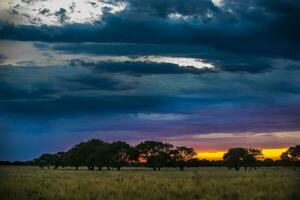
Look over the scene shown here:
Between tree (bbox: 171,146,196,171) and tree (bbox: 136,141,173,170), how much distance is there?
6.72 ft

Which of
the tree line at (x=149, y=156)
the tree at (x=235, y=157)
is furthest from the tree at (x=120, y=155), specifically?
the tree at (x=235, y=157)

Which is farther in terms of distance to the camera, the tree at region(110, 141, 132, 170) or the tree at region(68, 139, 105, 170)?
the tree at region(68, 139, 105, 170)

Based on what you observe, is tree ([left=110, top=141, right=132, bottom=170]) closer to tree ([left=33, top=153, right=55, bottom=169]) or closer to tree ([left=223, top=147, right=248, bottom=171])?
tree ([left=223, top=147, right=248, bottom=171])

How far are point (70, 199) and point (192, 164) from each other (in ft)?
348

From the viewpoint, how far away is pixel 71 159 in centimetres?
12825

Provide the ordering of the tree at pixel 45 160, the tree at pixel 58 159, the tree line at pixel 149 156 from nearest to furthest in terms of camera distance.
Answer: the tree line at pixel 149 156 < the tree at pixel 58 159 < the tree at pixel 45 160

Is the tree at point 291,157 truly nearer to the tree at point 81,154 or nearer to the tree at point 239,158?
the tree at point 239,158

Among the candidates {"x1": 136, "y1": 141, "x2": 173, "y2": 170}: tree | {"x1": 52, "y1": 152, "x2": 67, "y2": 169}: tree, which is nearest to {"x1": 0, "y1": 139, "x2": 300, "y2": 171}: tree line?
{"x1": 136, "y1": 141, "x2": 173, "y2": 170}: tree

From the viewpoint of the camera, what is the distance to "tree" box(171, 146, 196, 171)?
125 meters

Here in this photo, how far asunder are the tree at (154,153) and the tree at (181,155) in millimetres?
2049

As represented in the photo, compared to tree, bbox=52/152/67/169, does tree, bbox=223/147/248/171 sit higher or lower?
lower

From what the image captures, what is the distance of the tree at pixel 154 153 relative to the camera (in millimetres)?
119625

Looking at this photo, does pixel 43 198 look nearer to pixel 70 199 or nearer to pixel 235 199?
pixel 70 199

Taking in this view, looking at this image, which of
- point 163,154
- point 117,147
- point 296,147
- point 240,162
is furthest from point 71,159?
point 296,147
